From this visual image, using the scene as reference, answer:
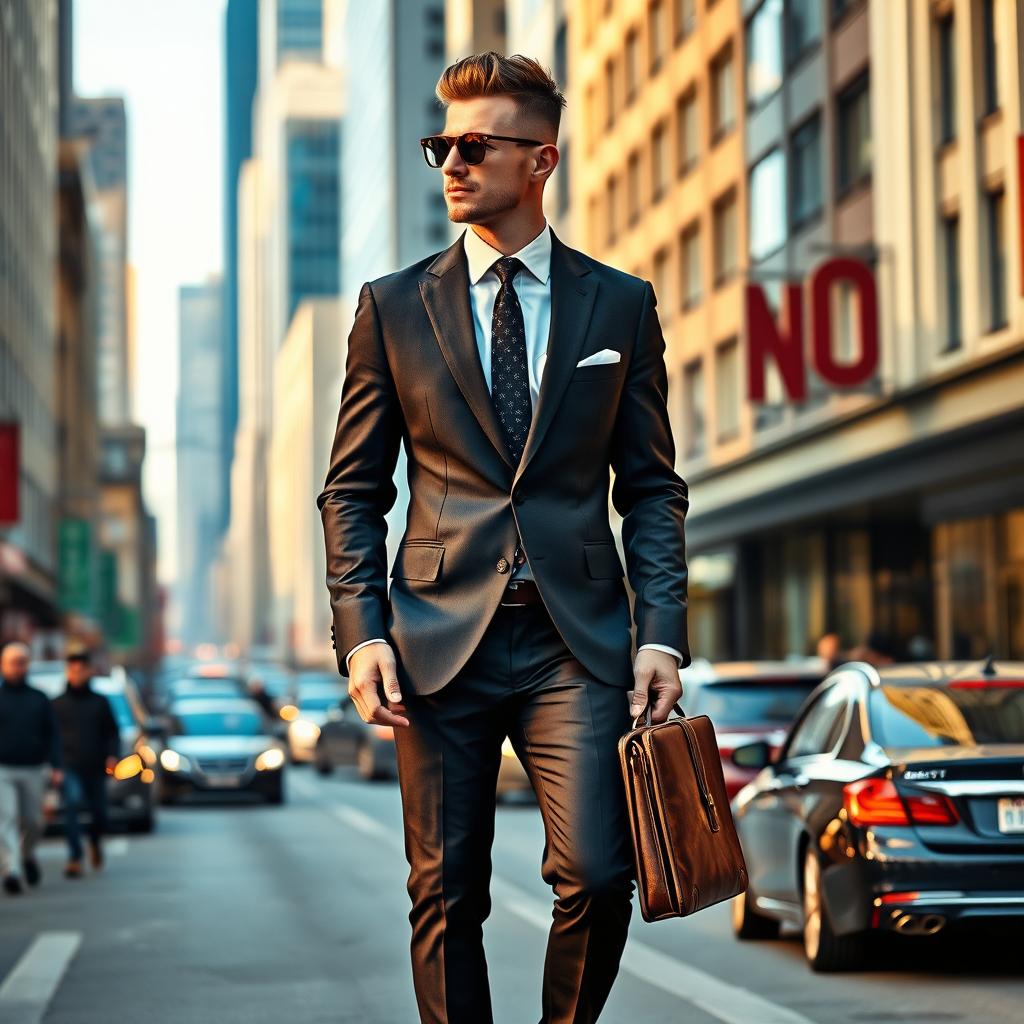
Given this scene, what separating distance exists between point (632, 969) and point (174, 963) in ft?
7.17

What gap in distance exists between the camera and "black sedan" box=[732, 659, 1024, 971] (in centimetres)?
A: 880

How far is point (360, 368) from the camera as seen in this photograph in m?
4.62

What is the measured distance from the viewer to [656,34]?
46.1 m

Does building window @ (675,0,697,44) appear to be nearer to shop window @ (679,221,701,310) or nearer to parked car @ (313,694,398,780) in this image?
shop window @ (679,221,701,310)

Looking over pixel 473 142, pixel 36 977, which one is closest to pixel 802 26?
pixel 36 977

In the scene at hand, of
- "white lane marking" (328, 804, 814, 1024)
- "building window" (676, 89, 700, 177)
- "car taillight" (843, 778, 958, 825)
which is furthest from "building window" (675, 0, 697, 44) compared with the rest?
"car taillight" (843, 778, 958, 825)

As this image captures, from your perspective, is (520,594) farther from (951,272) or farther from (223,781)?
(951,272)

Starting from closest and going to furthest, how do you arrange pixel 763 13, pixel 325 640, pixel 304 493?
1. pixel 763 13
2. pixel 325 640
3. pixel 304 493

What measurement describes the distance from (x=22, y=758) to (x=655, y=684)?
12.2 m

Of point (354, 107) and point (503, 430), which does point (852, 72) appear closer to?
point (503, 430)

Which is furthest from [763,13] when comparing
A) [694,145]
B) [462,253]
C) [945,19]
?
[462,253]

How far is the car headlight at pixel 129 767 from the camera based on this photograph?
74.4 ft

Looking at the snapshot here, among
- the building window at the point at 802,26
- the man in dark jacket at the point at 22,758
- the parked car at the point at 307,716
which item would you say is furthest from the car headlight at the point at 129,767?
the parked car at the point at 307,716

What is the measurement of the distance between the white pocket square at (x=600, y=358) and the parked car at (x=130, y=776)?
58.2 feet
